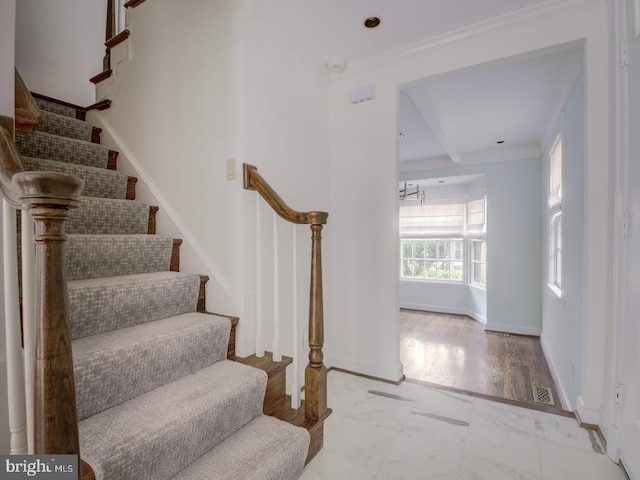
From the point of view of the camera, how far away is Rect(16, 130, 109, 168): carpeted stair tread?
194cm

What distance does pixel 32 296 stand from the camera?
72 centimetres

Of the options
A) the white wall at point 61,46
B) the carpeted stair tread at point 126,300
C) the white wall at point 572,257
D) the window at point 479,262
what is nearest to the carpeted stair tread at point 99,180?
the carpeted stair tread at point 126,300

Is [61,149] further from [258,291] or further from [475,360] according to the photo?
[475,360]

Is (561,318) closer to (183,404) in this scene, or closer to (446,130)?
(446,130)

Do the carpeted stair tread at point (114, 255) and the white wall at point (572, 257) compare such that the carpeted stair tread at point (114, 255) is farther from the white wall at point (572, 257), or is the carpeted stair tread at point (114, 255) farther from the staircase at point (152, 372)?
the white wall at point (572, 257)

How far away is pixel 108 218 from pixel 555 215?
400 cm

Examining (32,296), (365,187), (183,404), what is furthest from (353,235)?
(32,296)

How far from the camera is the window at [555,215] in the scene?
124 inches

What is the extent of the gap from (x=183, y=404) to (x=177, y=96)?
1.78m

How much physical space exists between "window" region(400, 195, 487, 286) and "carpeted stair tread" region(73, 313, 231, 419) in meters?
4.95

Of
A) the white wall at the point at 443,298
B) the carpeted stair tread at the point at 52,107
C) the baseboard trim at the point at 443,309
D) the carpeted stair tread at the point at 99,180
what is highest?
the carpeted stair tread at the point at 52,107

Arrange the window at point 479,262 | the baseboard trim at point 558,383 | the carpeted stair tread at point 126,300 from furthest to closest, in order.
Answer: the window at point 479,262, the baseboard trim at point 558,383, the carpeted stair tread at point 126,300

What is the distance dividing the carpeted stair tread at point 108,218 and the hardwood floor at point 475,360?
236 cm

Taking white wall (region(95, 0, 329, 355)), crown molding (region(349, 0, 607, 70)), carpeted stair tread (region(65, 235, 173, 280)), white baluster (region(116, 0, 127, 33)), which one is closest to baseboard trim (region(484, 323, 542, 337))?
white wall (region(95, 0, 329, 355))
